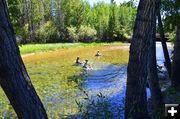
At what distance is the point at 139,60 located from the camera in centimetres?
665

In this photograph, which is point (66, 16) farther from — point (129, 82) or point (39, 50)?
point (129, 82)

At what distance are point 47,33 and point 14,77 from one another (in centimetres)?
6315

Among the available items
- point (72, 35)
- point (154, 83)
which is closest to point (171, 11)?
point (154, 83)

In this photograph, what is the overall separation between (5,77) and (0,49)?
30 centimetres

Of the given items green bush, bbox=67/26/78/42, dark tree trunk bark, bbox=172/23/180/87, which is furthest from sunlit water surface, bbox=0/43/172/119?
green bush, bbox=67/26/78/42

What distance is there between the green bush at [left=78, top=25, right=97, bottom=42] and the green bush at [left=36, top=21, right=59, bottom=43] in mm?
5070

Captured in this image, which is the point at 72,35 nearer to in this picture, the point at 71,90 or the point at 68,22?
the point at 68,22

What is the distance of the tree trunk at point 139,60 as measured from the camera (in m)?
6.39

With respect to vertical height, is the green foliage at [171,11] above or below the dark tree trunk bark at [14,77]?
above

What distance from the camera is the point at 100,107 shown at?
6.02 metres

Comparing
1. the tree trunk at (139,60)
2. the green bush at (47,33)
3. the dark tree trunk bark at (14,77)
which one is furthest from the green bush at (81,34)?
the dark tree trunk bark at (14,77)

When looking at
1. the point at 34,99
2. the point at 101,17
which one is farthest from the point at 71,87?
the point at 101,17

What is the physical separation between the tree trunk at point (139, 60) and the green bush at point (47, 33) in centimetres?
5932

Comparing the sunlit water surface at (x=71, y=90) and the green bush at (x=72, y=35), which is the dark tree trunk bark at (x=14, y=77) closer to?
the sunlit water surface at (x=71, y=90)
